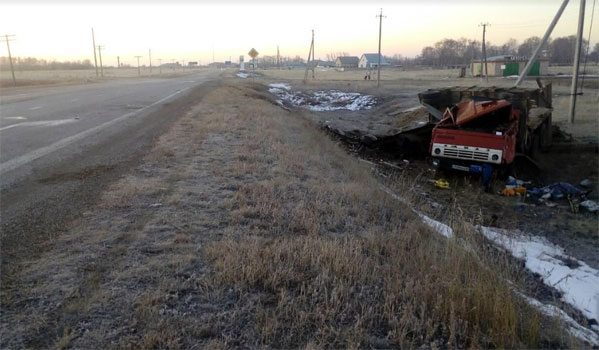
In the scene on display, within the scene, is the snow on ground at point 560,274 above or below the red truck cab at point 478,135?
below

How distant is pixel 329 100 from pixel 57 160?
28.3 meters

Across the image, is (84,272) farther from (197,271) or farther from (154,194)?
(154,194)

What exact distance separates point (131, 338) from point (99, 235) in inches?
76.7

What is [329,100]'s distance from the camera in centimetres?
3466

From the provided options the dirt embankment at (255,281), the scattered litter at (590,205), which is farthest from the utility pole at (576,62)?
the dirt embankment at (255,281)

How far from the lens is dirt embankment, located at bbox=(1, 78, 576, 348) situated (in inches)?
114

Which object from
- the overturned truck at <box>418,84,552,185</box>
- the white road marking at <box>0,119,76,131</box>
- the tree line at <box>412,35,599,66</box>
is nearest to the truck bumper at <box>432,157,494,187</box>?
the overturned truck at <box>418,84,552,185</box>

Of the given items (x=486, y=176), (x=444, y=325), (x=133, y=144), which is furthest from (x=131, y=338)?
(x=486, y=176)

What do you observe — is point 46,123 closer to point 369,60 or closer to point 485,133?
point 485,133

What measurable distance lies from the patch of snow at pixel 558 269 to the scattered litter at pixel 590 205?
9.08ft

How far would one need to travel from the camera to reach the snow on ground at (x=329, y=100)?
30752 mm

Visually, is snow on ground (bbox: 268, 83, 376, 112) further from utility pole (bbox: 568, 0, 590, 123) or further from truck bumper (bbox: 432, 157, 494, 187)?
truck bumper (bbox: 432, 157, 494, 187)

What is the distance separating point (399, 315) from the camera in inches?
125

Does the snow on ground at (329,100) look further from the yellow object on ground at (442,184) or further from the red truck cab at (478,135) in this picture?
the yellow object on ground at (442,184)
